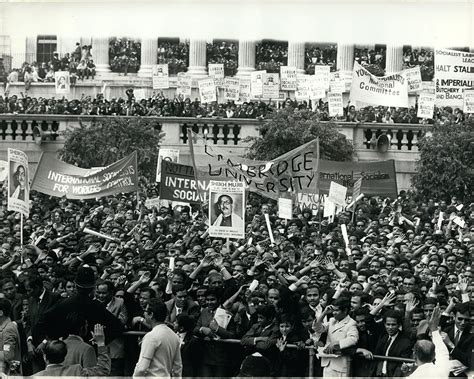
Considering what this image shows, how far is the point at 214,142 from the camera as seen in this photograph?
4956 cm

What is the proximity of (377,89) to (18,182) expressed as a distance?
13.2m

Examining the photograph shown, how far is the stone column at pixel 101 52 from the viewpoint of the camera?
60.0 m

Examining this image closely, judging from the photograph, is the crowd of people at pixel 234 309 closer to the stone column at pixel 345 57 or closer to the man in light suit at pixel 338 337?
the man in light suit at pixel 338 337

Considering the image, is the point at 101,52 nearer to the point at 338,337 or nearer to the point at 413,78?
the point at 413,78

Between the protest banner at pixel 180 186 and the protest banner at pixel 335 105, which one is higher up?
the protest banner at pixel 335 105

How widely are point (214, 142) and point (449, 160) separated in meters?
9.74

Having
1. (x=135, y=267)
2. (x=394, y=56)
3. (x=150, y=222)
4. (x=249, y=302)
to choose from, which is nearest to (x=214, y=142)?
(x=394, y=56)

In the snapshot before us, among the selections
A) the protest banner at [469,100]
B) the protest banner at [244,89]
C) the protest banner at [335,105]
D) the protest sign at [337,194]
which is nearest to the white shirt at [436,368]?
the protest sign at [337,194]

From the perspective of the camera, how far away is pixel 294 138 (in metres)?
44.3

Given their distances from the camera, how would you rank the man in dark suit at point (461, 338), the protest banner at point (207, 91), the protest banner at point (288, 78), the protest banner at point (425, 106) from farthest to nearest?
the protest banner at point (288, 78), the protest banner at point (207, 91), the protest banner at point (425, 106), the man in dark suit at point (461, 338)

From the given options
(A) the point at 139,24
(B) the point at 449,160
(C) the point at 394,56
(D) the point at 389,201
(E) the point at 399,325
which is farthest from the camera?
(A) the point at 139,24

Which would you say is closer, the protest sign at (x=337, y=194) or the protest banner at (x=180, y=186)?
the protest banner at (x=180, y=186)

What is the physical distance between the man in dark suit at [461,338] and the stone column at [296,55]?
4185 cm

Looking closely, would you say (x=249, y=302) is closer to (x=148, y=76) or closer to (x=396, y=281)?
(x=396, y=281)
